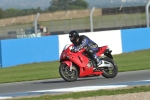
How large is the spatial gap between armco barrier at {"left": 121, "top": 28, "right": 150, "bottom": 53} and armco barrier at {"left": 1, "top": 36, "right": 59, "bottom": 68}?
3579 millimetres

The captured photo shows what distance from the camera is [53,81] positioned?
1507cm

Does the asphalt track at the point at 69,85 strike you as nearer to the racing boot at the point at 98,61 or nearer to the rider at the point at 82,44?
the racing boot at the point at 98,61

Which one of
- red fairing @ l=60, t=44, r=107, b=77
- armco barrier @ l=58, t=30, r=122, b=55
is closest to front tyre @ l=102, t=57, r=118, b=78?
red fairing @ l=60, t=44, r=107, b=77

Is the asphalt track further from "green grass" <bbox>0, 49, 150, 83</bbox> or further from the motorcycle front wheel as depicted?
"green grass" <bbox>0, 49, 150, 83</bbox>

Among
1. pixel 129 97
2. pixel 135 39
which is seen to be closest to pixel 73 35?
pixel 129 97

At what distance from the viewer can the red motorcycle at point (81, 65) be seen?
14.1 meters

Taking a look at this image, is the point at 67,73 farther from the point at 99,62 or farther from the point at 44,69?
the point at 44,69

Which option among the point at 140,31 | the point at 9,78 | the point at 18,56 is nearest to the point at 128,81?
the point at 9,78

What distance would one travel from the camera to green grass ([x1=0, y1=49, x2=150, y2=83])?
16.9 metres

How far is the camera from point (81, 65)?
14172 millimetres

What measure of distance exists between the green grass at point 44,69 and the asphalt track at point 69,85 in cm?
135

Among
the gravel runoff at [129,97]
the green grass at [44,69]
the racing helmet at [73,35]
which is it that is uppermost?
the racing helmet at [73,35]

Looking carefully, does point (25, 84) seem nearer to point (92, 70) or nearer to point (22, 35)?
point (92, 70)

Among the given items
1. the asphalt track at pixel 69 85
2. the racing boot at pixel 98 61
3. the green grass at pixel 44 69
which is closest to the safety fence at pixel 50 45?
the green grass at pixel 44 69
